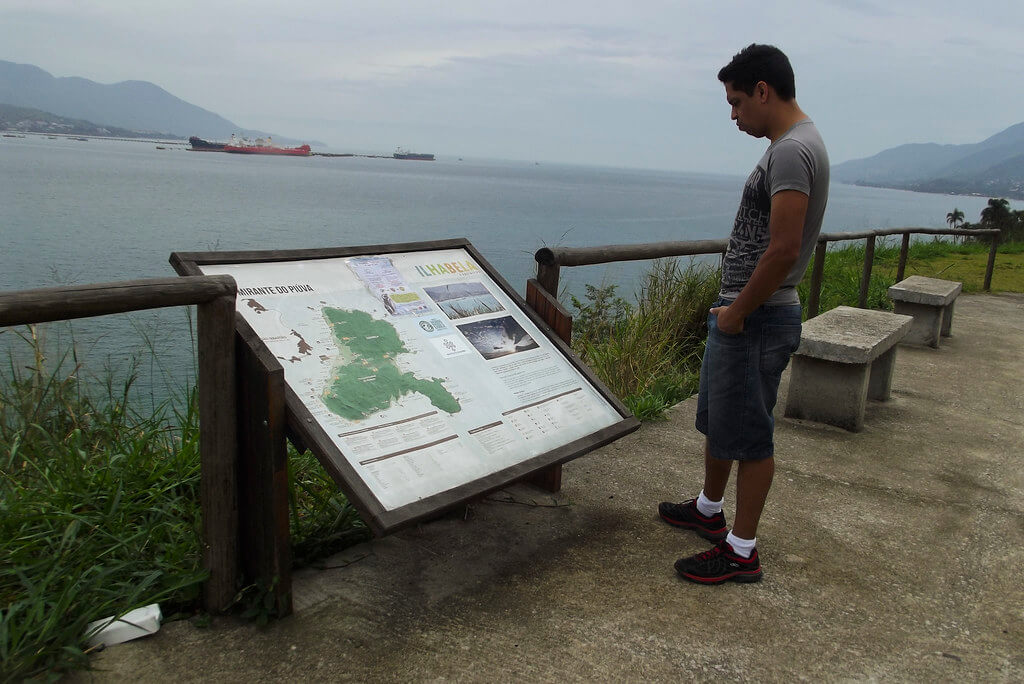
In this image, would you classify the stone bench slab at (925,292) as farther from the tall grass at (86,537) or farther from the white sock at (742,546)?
the tall grass at (86,537)

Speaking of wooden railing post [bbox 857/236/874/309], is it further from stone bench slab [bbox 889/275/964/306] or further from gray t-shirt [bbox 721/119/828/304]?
gray t-shirt [bbox 721/119/828/304]

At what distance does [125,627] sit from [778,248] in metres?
2.19

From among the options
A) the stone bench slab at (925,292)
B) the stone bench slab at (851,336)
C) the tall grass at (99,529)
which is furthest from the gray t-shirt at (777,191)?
the stone bench slab at (925,292)

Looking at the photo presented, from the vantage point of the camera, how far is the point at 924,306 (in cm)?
684

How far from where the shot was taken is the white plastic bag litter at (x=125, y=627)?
217cm

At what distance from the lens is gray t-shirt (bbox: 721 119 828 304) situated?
237 cm

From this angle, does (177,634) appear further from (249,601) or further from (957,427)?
(957,427)

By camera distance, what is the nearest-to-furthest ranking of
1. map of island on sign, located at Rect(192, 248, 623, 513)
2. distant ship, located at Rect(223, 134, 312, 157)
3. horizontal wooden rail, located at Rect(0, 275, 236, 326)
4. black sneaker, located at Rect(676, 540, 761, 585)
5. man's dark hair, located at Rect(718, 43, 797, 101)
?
horizontal wooden rail, located at Rect(0, 275, 236, 326) → map of island on sign, located at Rect(192, 248, 623, 513) → man's dark hair, located at Rect(718, 43, 797, 101) → black sneaker, located at Rect(676, 540, 761, 585) → distant ship, located at Rect(223, 134, 312, 157)

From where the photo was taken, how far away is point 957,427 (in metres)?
4.73

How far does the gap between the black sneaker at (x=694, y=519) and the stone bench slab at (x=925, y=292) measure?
177 inches

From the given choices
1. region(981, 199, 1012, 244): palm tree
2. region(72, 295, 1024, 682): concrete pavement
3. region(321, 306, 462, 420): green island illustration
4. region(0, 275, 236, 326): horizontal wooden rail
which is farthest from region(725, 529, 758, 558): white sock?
region(981, 199, 1012, 244): palm tree

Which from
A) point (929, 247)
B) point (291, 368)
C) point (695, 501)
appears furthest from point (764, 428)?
point (929, 247)

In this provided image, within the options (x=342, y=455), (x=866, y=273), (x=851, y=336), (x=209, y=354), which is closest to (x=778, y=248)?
(x=342, y=455)

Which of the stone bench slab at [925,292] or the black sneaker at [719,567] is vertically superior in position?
the stone bench slab at [925,292]
